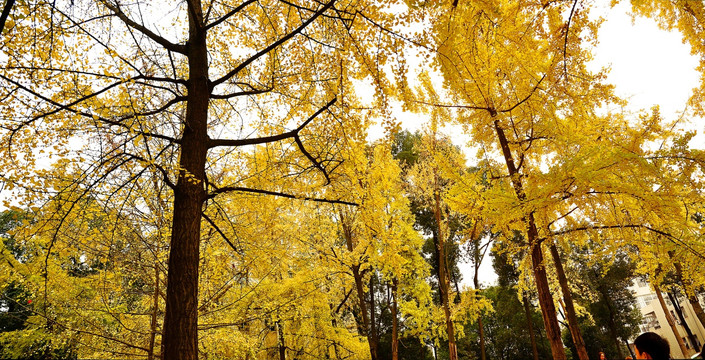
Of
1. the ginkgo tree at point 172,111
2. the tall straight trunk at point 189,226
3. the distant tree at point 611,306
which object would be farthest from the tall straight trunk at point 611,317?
the tall straight trunk at point 189,226

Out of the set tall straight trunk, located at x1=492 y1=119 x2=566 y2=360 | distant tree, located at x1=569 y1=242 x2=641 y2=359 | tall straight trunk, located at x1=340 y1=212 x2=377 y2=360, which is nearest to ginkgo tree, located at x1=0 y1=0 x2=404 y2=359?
tall straight trunk, located at x1=492 y1=119 x2=566 y2=360

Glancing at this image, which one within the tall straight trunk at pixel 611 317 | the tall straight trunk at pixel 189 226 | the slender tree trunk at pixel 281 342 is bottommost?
the tall straight trunk at pixel 611 317

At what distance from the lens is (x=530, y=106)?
4805 millimetres

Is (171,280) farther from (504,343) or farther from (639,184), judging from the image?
(504,343)

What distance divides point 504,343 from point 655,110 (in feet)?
61.3

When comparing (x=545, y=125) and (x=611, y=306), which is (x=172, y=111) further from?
(x=611, y=306)

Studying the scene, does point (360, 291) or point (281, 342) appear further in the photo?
point (281, 342)

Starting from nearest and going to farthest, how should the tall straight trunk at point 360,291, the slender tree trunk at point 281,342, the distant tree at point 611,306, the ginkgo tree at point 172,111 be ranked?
the ginkgo tree at point 172,111, the tall straight trunk at point 360,291, the slender tree trunk at point 281,342, the distant tree at point 611,306

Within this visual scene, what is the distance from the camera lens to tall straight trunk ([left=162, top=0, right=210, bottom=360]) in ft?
9.89

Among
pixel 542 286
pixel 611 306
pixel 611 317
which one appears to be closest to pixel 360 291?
pixel 542 286

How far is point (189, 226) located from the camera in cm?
335

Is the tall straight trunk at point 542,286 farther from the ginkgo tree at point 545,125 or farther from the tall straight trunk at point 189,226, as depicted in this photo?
the tall straight trunk at point 189,226

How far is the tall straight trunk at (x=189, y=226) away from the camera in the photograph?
3.02 m

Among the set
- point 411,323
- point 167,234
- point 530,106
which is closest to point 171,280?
point 167,234
